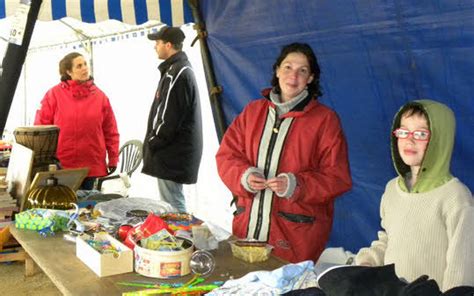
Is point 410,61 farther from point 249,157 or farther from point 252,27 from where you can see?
point 252,27

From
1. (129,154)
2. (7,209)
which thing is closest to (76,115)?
(129,154)

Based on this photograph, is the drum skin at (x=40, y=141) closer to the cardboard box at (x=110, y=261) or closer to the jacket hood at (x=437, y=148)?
the cardboard box at (x=110, y=261)

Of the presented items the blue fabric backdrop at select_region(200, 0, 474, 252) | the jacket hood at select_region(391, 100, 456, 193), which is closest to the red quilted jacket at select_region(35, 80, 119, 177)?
the blue fabric backdrop at select_region(200, 0, 474, 252)

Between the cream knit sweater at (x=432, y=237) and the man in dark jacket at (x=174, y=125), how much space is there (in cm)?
243

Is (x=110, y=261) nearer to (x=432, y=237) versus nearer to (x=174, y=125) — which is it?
(x=432, y=237)

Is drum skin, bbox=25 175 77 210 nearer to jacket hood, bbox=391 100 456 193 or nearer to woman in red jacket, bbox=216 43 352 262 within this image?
woman in red jacket, bbox=216 43 352 262

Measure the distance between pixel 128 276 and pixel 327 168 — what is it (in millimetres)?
1031

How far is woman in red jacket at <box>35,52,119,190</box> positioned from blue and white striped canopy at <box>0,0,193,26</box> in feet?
1.75

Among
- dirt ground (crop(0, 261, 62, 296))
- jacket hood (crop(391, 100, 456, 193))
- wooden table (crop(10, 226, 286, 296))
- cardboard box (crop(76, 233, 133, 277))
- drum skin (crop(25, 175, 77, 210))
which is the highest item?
jacket hood (crop(391, 100, 456, 193))

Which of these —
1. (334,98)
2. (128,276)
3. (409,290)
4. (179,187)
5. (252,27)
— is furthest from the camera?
(179,187)

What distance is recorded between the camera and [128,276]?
6.41 feet

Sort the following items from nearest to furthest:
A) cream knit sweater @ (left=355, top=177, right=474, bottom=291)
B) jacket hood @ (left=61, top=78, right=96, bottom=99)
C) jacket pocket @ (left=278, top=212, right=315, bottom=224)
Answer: cream knit sweater @ (left=355, top=177, right=474, bottom=291), jacket pocket @ (left=278, top=212, right=315, bottom=224), jacket hood @ (left=61, top=78, right=96, bottom=99)

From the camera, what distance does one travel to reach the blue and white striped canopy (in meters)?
3.94

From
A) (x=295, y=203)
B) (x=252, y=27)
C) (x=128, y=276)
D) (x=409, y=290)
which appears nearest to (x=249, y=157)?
(x=295, y=203)
